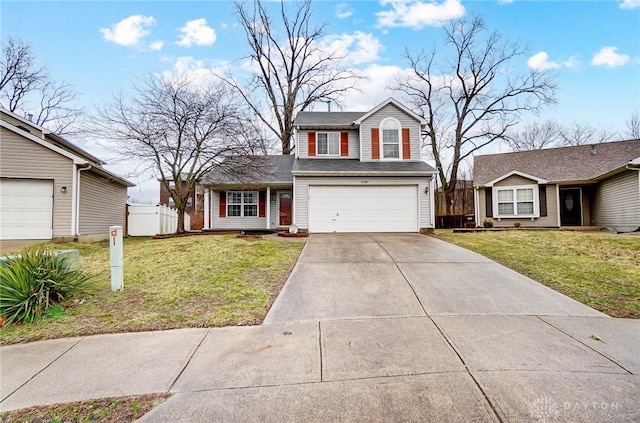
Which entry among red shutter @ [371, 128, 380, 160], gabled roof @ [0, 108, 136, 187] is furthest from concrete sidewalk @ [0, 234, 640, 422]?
red shutter @ [371, 128, 380, 160]

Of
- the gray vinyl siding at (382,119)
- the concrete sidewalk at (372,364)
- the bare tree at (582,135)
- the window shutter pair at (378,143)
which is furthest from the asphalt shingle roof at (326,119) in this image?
the bare tree at (582,135)

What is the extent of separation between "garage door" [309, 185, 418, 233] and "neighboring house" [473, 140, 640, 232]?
270 inches

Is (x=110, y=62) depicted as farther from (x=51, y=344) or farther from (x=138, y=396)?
(x=138, y=396)

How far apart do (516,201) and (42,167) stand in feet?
71.2

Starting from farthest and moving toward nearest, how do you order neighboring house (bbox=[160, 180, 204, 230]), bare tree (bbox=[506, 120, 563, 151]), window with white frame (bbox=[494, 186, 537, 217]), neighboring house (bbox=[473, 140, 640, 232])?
1. bare tree (bbox=[506, 120, 563, 151])
2. neighboring house (bbox=[160, 180, 204, 230])
3. window with white frame (bbox=[494, 186, 537, 217])
4. neighboring house (bbox=[473, 140, 640, 232])

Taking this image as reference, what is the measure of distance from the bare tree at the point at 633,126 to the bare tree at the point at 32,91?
4326 centimetres

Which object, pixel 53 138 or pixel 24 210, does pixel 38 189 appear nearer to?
pixel 24 210

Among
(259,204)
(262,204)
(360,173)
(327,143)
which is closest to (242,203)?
(259,204)

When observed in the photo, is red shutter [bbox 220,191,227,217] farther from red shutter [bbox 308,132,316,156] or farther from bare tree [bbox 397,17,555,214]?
bare tree [bbox 397,17,555,214]

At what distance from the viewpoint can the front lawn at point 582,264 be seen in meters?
5.14

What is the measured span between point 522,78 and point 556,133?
→ 11826 mm

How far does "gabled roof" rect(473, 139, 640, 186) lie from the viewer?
638 inches

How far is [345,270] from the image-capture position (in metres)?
6.89

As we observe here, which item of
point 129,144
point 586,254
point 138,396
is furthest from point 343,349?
point 129,144
